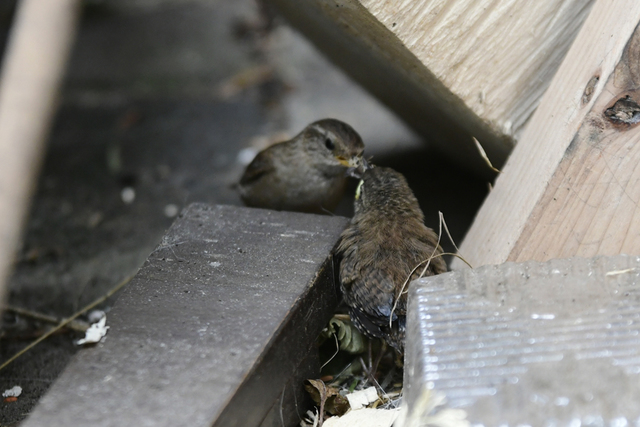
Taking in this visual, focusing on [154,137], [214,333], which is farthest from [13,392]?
[154,137]

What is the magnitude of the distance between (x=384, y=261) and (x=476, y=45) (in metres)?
1.09

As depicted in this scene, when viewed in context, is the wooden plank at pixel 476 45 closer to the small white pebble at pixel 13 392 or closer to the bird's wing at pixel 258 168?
the bird's wing at pixel 258 168

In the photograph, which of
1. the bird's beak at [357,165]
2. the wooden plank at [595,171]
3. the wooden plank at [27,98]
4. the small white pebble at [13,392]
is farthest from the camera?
the bird's beak at [357,165]

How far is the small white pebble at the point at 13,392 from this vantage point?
2996mm

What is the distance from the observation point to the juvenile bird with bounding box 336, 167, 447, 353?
2512 millimetres

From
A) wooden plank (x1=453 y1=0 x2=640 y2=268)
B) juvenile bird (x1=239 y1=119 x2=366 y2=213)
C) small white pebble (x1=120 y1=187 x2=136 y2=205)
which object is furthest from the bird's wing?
wooden plank (x1=453 y1=0 x2=640 y2=268)

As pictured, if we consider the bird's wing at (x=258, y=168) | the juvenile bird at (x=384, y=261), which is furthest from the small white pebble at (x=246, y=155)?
the juvenile bird at (x=384, y=261)

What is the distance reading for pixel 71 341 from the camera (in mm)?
3477

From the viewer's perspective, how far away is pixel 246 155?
5906mm

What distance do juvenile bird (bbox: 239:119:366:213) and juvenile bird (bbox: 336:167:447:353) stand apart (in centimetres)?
130

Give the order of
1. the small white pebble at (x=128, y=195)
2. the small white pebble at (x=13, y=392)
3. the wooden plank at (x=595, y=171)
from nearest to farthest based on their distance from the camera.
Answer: the wooden plank at (x=595, y=171) < the small white pebble at (x=13, y=392) < the small white pebble at (x=128, y=195)

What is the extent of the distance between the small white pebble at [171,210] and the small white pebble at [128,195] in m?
0.34

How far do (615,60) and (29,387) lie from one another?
288 cm

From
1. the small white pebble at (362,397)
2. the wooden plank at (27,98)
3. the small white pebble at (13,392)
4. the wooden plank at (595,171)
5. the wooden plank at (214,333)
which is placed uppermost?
the wooden plank at (27,98)
